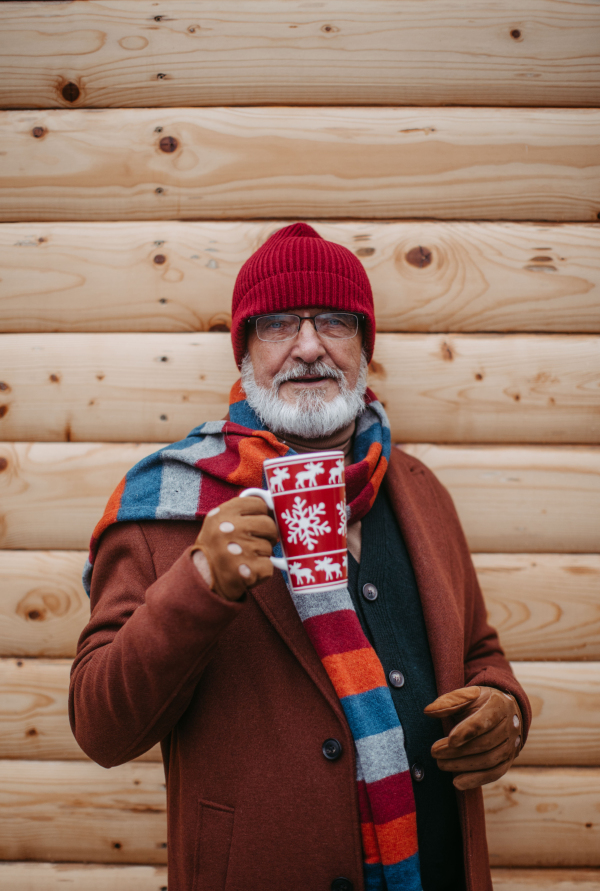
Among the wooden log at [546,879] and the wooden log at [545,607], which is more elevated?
the wooden log at [545,607]

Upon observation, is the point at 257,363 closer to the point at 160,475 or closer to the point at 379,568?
the point at 160,475

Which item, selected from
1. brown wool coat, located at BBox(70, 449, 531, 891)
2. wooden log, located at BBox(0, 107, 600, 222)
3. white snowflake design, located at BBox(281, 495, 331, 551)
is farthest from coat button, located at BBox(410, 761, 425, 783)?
wooden log, located at BBox(0, 107, 600, 222)

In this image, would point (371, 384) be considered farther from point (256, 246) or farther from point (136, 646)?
point (136, 646)

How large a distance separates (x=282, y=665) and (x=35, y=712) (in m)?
1.00

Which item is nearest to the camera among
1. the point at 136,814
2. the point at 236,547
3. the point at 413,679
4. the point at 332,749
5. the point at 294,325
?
the point at 236,547

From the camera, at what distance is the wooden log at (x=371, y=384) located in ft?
5.61

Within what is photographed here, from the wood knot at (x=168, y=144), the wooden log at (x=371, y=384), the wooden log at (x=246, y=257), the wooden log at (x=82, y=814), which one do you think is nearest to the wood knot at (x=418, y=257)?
the wooden log at (x=246, y=257)

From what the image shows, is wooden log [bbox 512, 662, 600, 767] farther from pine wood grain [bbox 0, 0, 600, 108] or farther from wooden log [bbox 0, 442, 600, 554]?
pine wood grain [bbox 0, 0, 600, 108]

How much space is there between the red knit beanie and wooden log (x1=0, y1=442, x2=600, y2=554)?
1.71ft

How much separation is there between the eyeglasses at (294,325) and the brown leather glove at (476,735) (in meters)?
Answer: 0.90

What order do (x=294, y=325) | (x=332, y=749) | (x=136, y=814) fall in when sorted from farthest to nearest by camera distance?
1. (x=136, y=814)
2. (x=294, y=325)
3. (x=332, y=749)

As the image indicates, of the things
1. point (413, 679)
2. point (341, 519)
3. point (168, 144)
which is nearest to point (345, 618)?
point (413, 679)

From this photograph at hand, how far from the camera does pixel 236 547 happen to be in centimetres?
89

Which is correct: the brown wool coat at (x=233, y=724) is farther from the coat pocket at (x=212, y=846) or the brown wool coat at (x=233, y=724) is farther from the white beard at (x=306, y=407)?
the white beard at (x=306, y=407)
